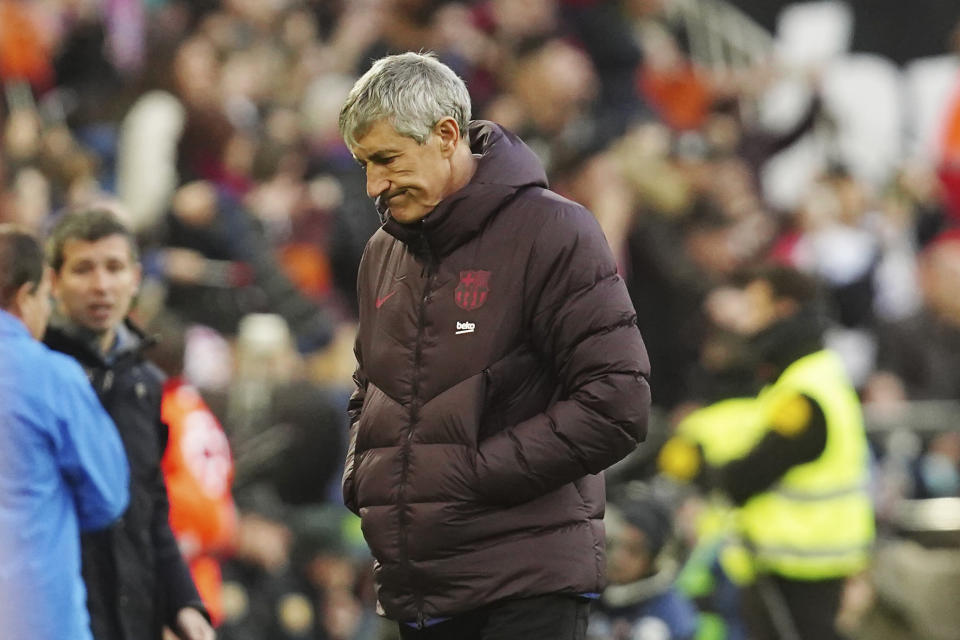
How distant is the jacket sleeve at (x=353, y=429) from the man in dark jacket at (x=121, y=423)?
36.3 inches

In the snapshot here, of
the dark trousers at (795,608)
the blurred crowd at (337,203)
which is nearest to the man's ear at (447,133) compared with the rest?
the blurred crowd at (337,203)

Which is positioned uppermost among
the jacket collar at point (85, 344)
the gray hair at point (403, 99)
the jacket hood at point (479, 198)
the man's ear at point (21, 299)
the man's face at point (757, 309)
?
the gray hair at point (403, 99)

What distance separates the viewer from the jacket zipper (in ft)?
13.1

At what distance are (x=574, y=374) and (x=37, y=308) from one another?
1.49 meters

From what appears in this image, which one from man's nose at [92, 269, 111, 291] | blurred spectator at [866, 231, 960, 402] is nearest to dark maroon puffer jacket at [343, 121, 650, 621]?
man's nose at [92, 269, 111, 291]

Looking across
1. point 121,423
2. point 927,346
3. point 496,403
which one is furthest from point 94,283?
point 927,346

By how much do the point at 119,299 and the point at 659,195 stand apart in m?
7.59

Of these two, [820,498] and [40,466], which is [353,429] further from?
[820,498]

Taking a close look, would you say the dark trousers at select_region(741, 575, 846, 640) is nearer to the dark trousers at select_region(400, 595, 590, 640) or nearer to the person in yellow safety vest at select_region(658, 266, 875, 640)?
the person in yellow safety vest at select_region(658, 266, 875, 640)

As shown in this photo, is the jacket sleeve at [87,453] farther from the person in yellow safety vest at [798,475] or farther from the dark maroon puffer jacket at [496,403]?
the person in yellow safety vest at [798,475]

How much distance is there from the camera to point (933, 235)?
47.6 feet

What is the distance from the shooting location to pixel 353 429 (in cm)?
434

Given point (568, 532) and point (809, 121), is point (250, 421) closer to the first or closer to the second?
point (568, 532)

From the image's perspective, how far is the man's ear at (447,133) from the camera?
4035mm
